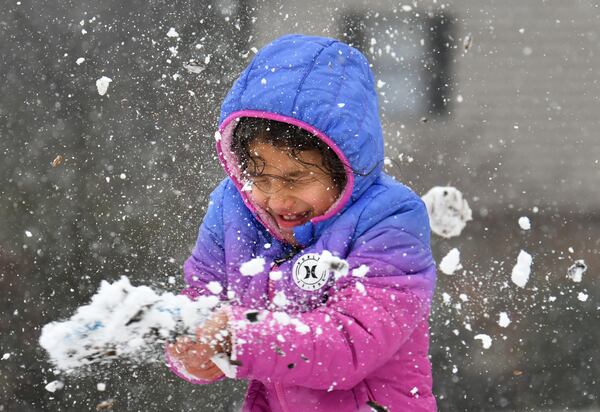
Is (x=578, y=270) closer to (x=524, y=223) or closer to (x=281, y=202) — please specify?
(x=524, y=223)

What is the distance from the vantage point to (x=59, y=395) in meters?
2.96

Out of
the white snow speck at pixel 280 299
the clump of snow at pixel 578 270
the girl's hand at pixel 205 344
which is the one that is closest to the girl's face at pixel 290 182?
the white snow speck at pixel 280 299

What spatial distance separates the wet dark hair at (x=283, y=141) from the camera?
3.93ft

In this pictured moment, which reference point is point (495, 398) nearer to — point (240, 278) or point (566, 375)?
point (566, 375)

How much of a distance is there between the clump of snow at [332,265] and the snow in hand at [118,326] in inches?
9.5

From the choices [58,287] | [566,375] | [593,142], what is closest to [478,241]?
[566,375]

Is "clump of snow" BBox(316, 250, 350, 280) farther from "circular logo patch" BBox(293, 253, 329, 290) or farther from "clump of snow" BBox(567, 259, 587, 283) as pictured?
"clump of snow" BBox(567, 259, 587, 283)

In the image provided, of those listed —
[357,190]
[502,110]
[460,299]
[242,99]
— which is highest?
[242,99]

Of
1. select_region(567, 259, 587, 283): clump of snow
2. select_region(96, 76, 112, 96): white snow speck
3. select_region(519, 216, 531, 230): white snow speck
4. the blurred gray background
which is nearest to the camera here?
select_region(567, 259, 587, 283): clump of snow

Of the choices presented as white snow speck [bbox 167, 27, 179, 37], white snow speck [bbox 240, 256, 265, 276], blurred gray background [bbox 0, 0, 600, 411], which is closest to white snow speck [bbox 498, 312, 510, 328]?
blurred gray background [bbox 0, 0, 600, 411]

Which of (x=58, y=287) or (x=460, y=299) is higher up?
(x=58, y=287)

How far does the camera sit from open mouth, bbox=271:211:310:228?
1.27 meters

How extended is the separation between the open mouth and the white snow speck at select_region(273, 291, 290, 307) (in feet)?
0.37

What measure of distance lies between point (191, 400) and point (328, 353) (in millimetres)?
1861
